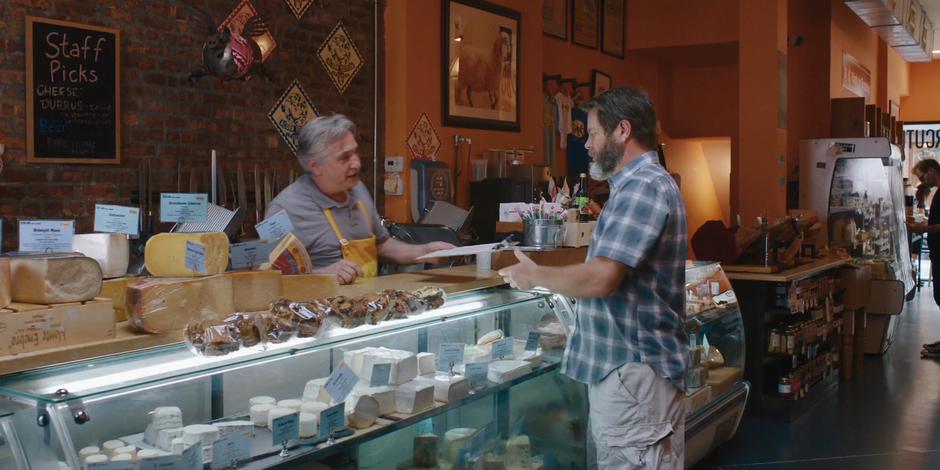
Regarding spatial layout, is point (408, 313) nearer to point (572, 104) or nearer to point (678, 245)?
point (678, 245)

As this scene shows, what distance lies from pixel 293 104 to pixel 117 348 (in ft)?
13.0

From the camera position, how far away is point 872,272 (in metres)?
8.48

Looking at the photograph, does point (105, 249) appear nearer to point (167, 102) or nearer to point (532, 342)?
point (532, 342)

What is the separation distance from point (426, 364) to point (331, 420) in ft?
1.89

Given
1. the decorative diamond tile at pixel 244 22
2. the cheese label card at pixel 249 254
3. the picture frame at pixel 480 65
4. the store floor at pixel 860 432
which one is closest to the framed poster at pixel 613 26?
the picture frame at pixel 480 65

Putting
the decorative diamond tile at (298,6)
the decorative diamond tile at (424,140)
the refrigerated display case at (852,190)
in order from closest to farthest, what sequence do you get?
1. the decorative diamond tile at (298,6)
2. the decorative diamond tile at (424,140)
3. the refrigerated display case at (852,190)

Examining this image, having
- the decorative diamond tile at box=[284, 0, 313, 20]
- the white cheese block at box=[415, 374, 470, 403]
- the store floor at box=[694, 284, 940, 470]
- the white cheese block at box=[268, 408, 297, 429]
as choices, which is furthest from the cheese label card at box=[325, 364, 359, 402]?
the decorative diamond tile at box=[284, 0, 313, 20]

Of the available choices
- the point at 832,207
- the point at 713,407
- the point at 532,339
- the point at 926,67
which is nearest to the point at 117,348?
the point at 532,339

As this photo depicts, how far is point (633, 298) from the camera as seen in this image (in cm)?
262

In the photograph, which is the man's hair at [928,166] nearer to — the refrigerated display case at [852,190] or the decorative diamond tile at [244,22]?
the refrigerated display case at [852,190]

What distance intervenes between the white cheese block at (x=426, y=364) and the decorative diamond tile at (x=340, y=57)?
353 centimetres

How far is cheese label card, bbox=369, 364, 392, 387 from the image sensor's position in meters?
2.71

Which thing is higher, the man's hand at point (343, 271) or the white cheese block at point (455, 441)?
the man's hand at point (343, 271)

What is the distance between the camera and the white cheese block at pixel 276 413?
7.66 feet
